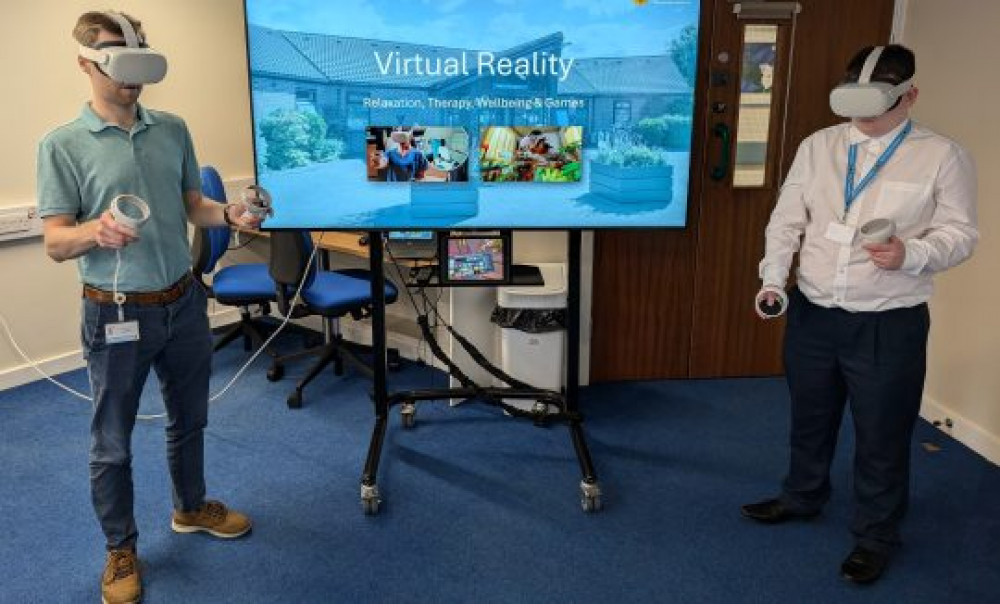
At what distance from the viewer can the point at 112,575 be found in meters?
2.34

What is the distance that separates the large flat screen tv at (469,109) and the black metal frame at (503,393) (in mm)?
229

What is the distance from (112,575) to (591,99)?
2.13 metres

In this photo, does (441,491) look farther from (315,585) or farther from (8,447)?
(8,447)

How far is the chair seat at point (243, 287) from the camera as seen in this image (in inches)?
156

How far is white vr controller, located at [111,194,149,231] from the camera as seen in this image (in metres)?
1.96

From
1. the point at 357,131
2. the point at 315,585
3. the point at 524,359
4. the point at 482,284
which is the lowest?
the point at 315,585

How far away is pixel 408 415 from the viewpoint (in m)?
3.48

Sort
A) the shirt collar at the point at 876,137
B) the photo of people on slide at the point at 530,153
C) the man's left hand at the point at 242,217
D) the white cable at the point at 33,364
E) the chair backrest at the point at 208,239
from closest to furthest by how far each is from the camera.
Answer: the shirt collar at the point at 876,137 → the man's left hand at the point at 242,217 → the photo of people on slide at the point at 530,153 → the white cable at the point at 33,364 → the chair backrest at the point at 208,239

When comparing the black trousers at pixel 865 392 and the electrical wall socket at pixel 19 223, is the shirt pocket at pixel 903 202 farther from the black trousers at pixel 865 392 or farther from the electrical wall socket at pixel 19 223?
the electrical wall socket at pixel 19 223

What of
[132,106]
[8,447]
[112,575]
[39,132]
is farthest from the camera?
[39,132]

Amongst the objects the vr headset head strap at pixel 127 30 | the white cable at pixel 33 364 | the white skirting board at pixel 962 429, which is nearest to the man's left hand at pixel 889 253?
the white skirting board at pixel 962 429

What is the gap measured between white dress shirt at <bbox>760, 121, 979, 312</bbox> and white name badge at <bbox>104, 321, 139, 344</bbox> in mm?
1833

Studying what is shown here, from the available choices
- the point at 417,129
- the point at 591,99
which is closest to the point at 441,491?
the point at 417,129

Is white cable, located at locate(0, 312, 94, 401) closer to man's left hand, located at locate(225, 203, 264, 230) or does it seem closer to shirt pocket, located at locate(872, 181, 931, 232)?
man's left hand, located at locate(225, 203, 264, 230)
